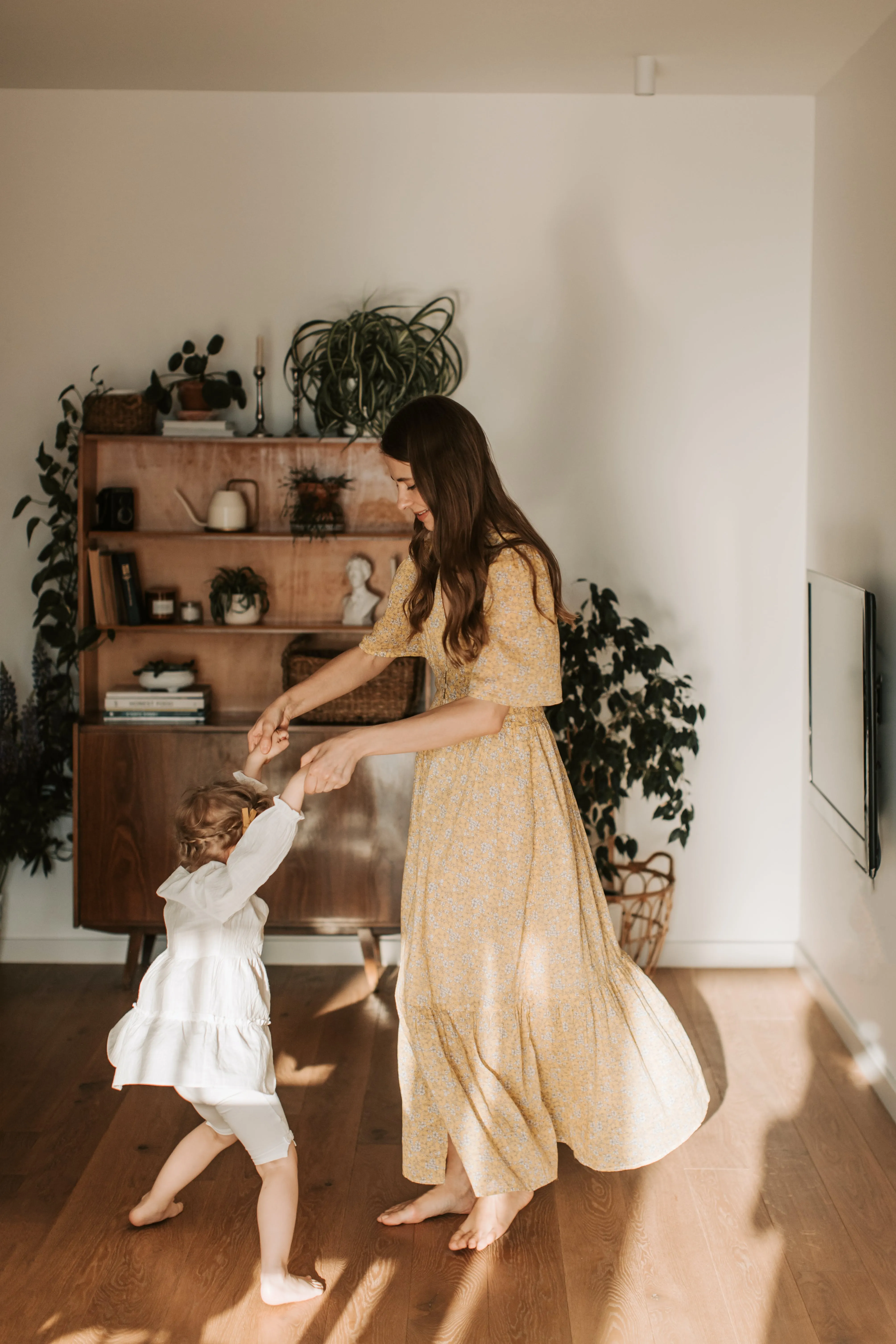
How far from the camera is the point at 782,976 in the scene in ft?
11.4

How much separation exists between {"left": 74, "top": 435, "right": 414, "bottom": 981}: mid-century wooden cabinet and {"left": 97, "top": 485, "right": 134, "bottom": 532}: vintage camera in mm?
35

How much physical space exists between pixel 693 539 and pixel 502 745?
167 cm

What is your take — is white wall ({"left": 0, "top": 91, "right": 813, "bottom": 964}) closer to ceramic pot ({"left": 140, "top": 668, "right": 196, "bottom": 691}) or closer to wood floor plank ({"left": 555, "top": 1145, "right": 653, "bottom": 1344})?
ceramic pot ({"left": 140, "top": 668, "right": 196, "bottom": 691})

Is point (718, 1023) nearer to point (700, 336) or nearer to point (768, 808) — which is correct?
point (768, 808)

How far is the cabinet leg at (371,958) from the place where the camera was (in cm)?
336

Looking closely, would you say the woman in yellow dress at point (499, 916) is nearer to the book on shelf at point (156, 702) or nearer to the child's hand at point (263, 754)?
the child's hand at point (263, 754)

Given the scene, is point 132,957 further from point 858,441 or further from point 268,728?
point 858,441

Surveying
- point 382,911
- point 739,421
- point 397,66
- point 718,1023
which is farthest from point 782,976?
point 397,66

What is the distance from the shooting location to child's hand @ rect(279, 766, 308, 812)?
6.07 feet

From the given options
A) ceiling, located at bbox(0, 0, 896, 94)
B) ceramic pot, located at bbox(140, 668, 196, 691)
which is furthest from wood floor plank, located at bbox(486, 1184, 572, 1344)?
ceiling, located at bbox(0, 0, 896, 94)

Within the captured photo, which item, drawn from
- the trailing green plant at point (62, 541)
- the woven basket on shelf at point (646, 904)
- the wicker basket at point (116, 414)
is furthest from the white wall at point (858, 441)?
the trailing green plant at point (62, 541)

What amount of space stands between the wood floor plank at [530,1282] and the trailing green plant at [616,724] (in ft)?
3.80

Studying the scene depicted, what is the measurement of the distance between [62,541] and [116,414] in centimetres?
42

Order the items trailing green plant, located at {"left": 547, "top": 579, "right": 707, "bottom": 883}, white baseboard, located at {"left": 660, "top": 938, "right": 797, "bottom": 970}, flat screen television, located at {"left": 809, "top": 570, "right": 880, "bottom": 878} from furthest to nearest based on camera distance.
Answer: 1. white baseboard, located at {"left": 660, "top": 938, "right": 797, "bottom": 970}
2. trailing green plant, located at {"left": 547, "top": 579, "right": 707, "bottom": 883}
3. flat screen television, located at {"left": 809, "top": 570, "right": 880, "bottom": 878}
